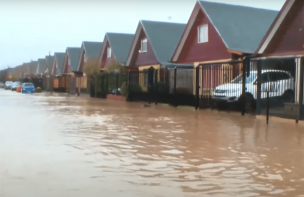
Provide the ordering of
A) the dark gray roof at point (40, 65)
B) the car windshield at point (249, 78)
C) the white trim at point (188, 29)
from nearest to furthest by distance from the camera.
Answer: the car windshield at point (249, 78)
the white trim at point (188, 29)
the dark gray roof at point (40, 65)

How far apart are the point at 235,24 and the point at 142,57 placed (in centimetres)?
1013

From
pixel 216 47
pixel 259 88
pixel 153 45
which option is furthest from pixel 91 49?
pixel 259 88

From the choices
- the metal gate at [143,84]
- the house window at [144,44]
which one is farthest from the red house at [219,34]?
the house window at [144,44]

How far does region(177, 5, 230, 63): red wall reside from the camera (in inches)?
924

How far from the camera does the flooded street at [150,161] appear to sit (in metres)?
5.36

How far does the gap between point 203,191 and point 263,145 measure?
402 centimetres

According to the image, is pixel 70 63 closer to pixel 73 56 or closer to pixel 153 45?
pixel 73 56

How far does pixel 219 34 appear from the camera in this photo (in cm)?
2317

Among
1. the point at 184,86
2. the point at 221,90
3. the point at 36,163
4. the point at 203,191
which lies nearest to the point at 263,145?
the point at 203,191

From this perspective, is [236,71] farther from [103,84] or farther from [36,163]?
[103,84]

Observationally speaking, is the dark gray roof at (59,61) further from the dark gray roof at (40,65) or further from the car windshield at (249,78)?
the car windshield at (249,78)

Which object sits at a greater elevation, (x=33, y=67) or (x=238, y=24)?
(x=33, y=67)

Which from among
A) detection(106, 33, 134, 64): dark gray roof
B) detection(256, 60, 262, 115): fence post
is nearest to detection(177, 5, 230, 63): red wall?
detection(256, 60, 262, 115): fence post

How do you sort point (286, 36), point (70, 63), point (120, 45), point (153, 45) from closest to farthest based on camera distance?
1. point (286, 36)
2. point (153, 45)
3. point (120, 45)
4. point (70, 63)
